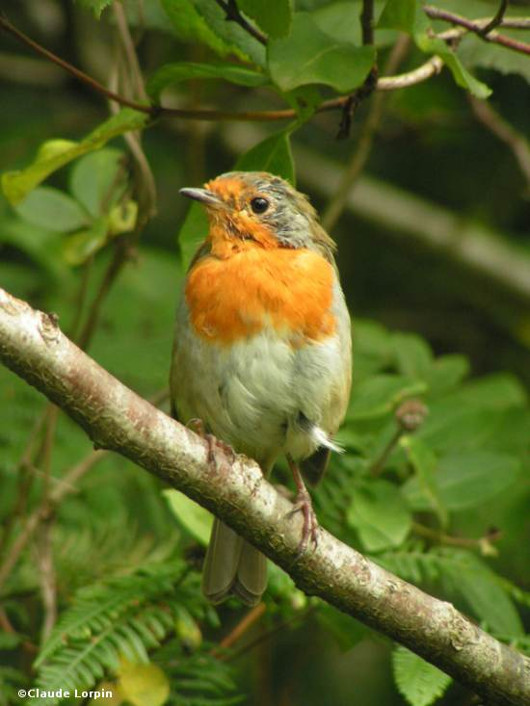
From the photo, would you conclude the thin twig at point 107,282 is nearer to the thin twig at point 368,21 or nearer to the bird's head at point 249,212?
the bird's head at point 249,212

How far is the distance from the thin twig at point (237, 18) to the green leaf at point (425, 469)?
1436 mm

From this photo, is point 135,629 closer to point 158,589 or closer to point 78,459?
point 158,589

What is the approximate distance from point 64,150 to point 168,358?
1390mm

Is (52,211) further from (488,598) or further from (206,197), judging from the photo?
(488,598)

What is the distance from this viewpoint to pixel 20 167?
5.47 m

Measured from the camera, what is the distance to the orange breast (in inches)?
133

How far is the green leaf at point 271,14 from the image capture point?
111 inches

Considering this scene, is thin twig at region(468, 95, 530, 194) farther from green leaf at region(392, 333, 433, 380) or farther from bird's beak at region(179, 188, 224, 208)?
bird's beak at region(179, 188, 224, 208)

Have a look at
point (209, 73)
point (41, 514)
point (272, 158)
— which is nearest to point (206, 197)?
point (272, 158)

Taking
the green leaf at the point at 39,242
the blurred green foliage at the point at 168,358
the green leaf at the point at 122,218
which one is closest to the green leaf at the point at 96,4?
the blurred green foliage at the point at 168,358

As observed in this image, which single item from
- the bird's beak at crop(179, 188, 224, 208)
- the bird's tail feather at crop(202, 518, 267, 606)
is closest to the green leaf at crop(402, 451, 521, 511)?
the bird's tail feather at crop(202, 518, 267, 606)

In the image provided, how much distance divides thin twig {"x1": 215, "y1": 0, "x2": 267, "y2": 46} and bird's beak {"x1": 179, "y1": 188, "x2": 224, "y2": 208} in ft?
2.00

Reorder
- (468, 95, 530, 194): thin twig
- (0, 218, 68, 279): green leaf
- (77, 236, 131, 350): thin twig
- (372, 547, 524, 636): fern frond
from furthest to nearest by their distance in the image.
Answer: (0, 218, 68, 279): green leaf, (468, 95, 530, 194): thin twig, (77, 236, 131, 350): thin twig, (372, 547, 524, 636): fern frond

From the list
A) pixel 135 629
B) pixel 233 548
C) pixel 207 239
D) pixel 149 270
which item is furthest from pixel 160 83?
pixel 149 270
